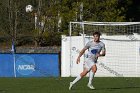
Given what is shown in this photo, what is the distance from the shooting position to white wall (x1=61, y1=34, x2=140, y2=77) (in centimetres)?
2791

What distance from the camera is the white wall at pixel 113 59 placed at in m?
27.9

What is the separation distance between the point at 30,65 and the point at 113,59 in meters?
4.39

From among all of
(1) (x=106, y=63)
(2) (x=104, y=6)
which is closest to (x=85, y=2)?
(2) (x=104, y=6)

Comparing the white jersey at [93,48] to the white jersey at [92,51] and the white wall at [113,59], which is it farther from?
the white wall at [113,59]

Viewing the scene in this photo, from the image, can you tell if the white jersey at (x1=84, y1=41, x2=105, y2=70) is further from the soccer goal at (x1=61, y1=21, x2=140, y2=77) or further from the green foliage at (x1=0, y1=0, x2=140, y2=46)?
the green foliage at (x1=0, y1=0, x2=140, y2=46)

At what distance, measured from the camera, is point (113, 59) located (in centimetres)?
2805

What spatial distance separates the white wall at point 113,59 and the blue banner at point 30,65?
547 millimetres

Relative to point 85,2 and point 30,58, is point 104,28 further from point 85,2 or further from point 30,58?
point 85,2

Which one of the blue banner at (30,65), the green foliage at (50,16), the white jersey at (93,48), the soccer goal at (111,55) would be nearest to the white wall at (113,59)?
the soccer goal at (111,55)

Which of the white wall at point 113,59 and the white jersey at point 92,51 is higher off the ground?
the white jersey at point 92,51

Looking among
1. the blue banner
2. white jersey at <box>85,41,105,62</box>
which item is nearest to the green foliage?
the blue banner

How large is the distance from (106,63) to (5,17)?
1369cm

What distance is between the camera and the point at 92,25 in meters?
29.7

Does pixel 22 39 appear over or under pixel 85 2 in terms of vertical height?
under
